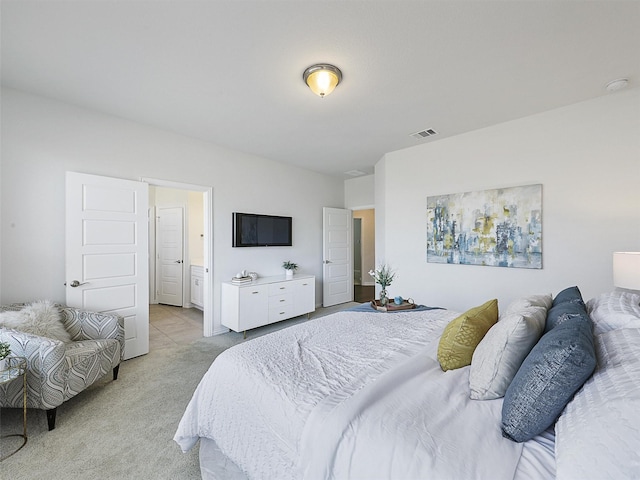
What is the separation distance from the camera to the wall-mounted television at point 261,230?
4.09 m

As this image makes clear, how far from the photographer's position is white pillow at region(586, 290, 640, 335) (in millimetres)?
1261

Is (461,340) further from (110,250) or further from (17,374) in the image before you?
(110,250)

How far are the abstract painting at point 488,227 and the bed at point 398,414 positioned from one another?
5.10 ft

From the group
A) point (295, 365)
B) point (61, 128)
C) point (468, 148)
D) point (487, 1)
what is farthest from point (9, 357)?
point (468, 148)

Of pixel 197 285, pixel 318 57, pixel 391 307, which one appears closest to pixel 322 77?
pixel 318 57

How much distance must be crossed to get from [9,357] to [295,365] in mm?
1936

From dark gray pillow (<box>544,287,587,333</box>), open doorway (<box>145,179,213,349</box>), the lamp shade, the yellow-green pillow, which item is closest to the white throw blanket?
the yellow-green pillow

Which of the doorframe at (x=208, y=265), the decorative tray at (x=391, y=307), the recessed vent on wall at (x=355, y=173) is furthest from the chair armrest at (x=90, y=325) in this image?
the recessed vent on wall at (x=355, y=173)

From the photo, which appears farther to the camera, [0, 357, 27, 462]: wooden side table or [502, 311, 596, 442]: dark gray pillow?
[0, 357, 27, 462]: wooden side table

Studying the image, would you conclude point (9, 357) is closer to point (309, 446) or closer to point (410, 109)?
point (309, 446)

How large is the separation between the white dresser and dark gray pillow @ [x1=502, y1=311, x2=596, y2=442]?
3229 mm

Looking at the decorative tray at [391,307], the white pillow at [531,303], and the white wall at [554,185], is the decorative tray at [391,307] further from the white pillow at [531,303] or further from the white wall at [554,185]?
the white wall at [554,185]

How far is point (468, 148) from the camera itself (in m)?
3.45

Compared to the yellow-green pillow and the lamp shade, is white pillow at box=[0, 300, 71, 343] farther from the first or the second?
the lamp shade
